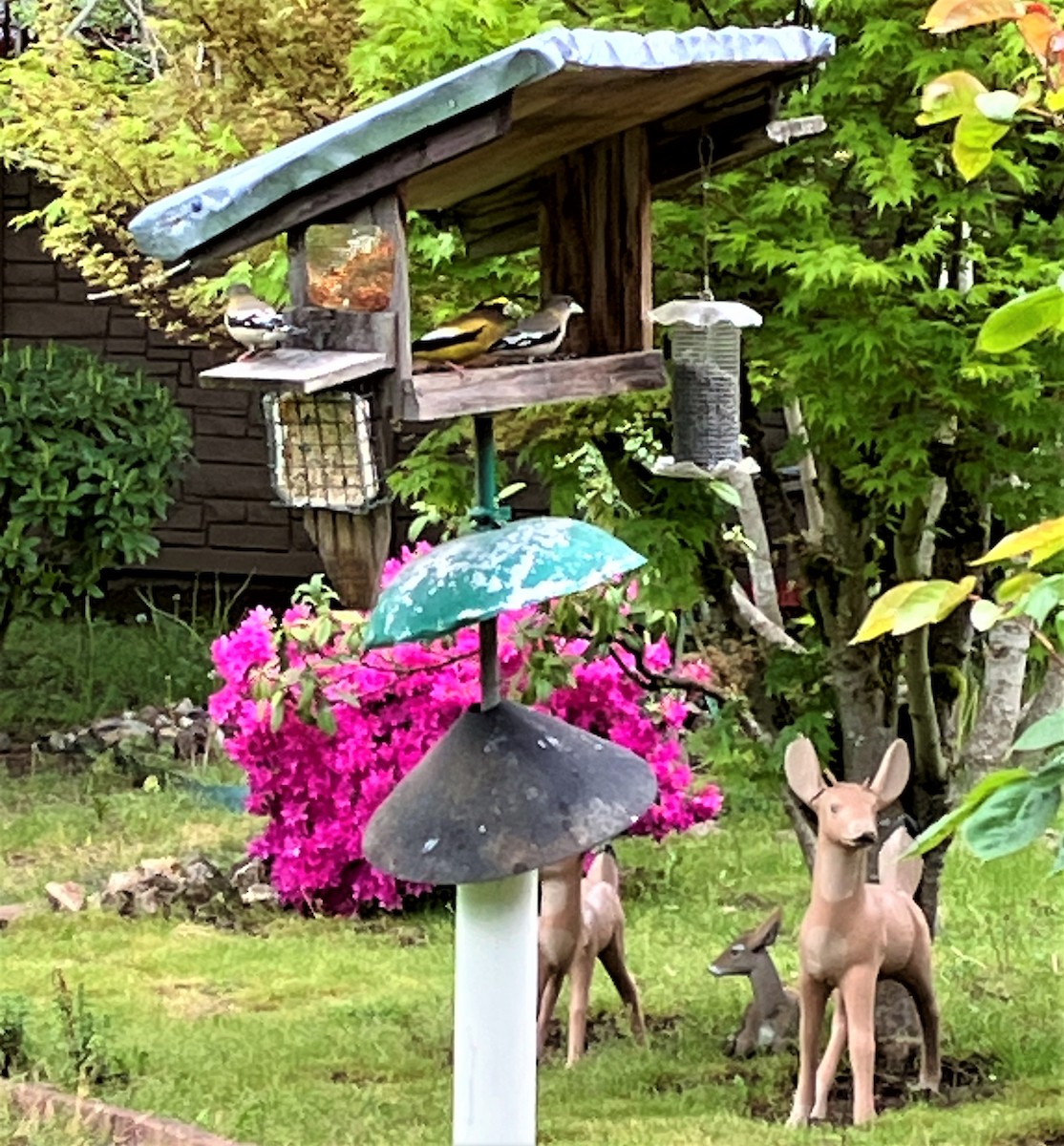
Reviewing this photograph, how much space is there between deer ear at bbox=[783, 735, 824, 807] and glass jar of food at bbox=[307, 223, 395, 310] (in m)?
1.77

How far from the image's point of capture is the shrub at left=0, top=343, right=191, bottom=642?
884cm

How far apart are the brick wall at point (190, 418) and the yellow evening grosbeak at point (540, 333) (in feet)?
25.4

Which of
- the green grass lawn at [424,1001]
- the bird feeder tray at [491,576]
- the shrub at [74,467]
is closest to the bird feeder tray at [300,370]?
the bird feeder tray at [491,576]

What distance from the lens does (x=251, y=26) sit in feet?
26.0

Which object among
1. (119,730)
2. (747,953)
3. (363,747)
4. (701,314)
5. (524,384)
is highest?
(701,314)

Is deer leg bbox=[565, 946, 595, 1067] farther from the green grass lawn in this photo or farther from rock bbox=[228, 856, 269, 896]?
rock bbox=[228, 856, 269, 896]

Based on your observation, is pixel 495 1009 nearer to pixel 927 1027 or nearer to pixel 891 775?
pixel 891 775

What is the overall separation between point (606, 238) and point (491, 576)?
1.16m

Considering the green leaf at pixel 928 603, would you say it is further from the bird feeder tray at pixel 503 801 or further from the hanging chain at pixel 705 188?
the hanging chain at pixel 705 188

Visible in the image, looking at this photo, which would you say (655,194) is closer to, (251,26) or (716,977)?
(716,977)

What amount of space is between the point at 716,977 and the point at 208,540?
20.7ft

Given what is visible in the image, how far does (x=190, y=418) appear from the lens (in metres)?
11.4

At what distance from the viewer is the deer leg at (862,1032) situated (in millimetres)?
4391

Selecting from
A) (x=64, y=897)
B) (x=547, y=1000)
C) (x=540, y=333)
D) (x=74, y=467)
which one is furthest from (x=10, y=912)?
(x=540, y=333)
